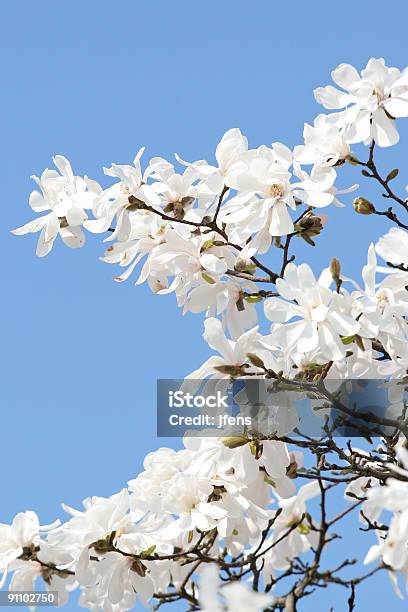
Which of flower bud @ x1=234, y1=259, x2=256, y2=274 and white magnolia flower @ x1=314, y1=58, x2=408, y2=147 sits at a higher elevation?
white magnolia flower @ x1=314, y1=58, x2=408, y2=147

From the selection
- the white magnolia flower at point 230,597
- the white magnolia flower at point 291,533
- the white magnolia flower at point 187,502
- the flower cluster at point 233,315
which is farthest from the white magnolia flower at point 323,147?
the white magnolia flower at point 230,597

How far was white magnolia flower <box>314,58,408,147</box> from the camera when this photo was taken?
2.36 meters

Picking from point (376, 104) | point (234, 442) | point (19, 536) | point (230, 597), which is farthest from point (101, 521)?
point (230, 597)

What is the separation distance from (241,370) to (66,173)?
811mm

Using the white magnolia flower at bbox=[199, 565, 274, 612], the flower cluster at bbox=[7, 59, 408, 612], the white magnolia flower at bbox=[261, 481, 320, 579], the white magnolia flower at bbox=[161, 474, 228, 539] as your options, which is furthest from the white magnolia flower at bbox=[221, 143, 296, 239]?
the white magnolia flower at bbox=[199, 565, 274, 612]

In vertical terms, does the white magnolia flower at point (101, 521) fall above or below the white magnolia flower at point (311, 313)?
below

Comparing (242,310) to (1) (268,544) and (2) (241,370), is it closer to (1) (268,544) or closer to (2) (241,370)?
(2) (241,370)

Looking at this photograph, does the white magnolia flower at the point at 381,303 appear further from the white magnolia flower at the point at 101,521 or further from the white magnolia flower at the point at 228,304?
the white magnolia flower at the point at 101,521

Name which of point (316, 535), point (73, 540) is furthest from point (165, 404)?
point (316, 535)

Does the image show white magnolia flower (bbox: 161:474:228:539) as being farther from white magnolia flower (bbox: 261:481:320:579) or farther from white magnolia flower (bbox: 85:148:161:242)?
white magnolia flower (bbox: 85:148:161:242)

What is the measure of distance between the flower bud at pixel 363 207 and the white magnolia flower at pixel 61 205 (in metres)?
0.69

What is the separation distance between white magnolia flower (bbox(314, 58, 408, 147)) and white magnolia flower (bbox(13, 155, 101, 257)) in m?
0.71

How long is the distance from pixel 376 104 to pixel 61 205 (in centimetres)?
87

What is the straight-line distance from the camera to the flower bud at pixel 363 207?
2512 mm
